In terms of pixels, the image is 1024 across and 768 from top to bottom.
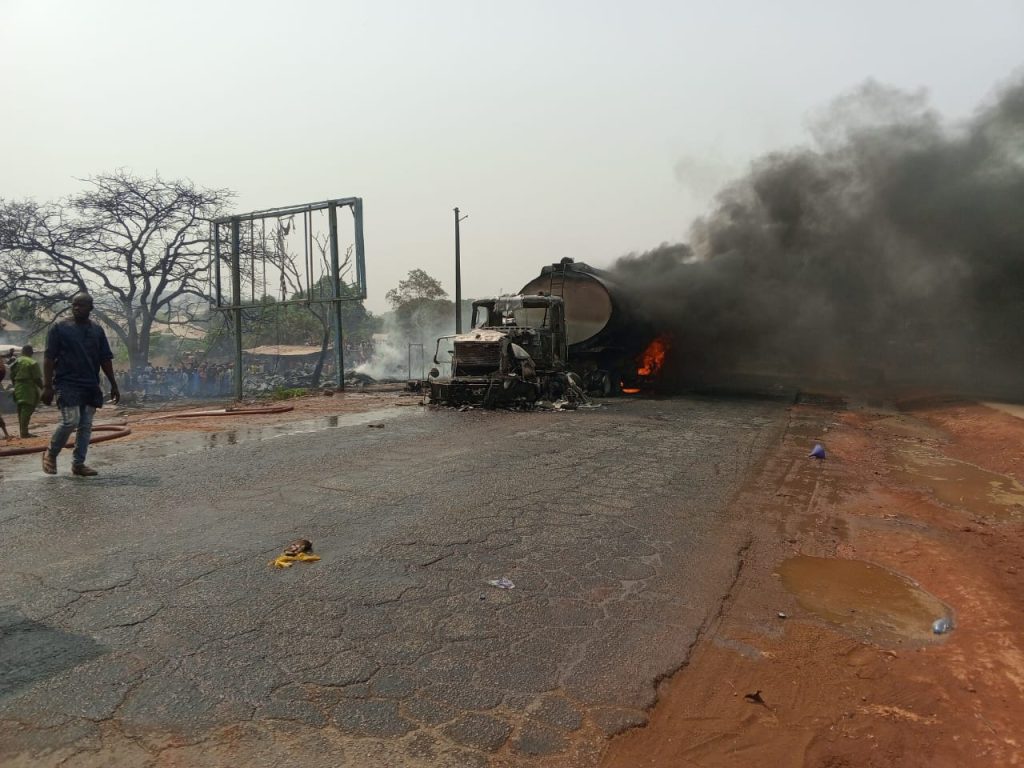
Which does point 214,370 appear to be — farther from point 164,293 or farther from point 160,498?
point 160,498

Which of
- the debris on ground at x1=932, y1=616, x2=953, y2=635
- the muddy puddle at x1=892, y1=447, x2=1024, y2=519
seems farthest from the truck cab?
the debris on ground at x1=932, y1=616, x2=953, y2=635

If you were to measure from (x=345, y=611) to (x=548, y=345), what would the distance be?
12.9 meters

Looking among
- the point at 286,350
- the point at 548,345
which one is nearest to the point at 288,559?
the point at 548,345

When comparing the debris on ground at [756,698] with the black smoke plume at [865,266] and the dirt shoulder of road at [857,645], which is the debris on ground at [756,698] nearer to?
the dirt shoulder of road at [857,645]

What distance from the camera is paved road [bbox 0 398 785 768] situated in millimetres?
2295

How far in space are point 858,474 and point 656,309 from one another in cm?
1196

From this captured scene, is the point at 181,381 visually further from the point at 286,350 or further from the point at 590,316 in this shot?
the point at 590,316

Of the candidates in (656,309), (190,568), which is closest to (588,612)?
(190,568)

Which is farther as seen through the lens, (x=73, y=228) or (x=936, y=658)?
(x=73, y=228)

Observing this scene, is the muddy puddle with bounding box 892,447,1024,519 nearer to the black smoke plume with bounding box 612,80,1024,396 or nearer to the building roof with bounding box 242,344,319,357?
the black smoke plume with bounding box 612,80,1024,396

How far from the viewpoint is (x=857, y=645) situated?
3211 millimetres

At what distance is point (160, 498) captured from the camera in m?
5.52

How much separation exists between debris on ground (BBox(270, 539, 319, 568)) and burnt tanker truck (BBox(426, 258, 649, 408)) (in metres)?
9.44

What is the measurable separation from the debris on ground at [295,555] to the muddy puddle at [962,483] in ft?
20.6
